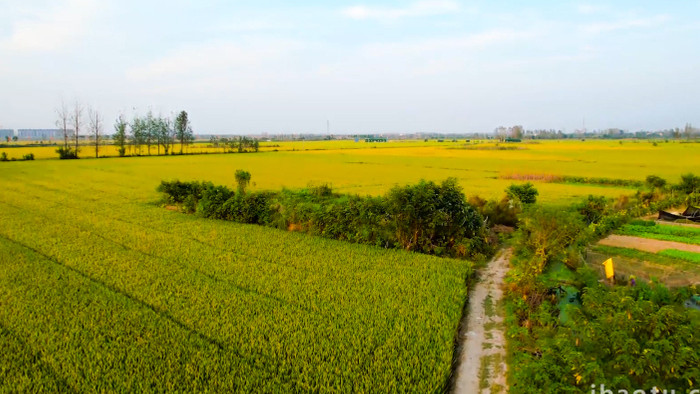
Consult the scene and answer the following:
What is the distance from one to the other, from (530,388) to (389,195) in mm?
6710

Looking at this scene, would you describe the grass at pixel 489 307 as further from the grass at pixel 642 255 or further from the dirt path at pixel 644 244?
the dirt path at pixel 644 244

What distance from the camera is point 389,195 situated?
409 inches

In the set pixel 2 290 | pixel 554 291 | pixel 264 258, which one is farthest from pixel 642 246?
pixel 2 290

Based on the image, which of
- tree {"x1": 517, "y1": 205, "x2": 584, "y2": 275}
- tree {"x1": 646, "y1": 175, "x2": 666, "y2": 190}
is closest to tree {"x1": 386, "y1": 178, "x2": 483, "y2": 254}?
tree {"x1": 517, "y1": 205, "x2": 584, "y2": 275}

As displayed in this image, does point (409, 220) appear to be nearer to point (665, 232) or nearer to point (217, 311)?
point (217, 311)

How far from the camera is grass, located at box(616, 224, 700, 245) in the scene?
11523 millimetres

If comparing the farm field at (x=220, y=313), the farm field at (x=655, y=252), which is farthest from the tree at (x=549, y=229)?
the farm field at (x=655, y=252)

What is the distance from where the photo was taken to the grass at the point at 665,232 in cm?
1152

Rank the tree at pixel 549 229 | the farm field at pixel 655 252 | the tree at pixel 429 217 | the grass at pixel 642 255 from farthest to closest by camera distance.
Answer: the tree at pixel 429 217
the grass at pixel 642 255
the farm field at pixel 655 252
the tree at pixel 549 229

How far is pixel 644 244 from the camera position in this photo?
36.3 ft

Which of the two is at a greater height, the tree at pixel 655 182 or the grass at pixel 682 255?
the tree at pixel 655 182

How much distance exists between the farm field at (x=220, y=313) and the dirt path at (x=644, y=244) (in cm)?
515

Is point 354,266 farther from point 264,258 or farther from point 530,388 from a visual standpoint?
point 530,388

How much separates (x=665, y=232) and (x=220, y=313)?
12.6 metres
